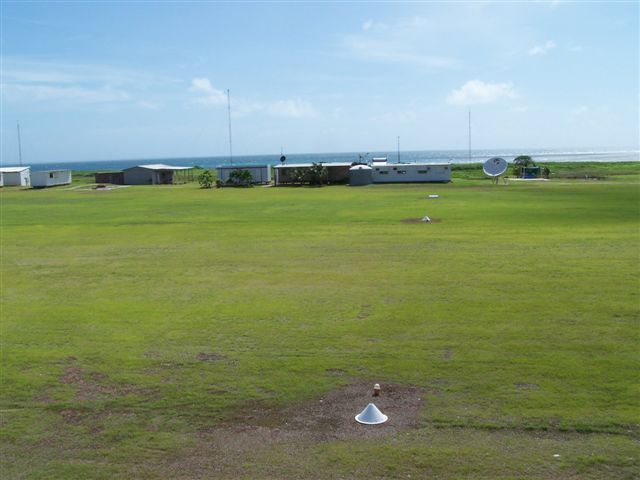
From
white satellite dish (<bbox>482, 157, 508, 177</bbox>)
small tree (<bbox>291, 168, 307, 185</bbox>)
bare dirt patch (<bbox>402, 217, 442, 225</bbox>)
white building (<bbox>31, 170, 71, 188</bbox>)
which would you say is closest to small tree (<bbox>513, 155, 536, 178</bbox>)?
white satellite dish (<bbox>482, 157, 508, 177</bbox>)

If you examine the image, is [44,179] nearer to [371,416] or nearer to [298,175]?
[298,175]

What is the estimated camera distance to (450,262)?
21312 mm

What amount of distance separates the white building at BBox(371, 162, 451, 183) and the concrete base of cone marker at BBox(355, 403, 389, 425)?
206 feet

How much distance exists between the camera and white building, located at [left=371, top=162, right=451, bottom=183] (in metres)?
70.6

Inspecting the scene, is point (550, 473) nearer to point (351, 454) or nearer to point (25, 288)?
point (351, 454)

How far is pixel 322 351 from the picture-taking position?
40.5 feet

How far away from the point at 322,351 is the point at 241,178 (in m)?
63.9

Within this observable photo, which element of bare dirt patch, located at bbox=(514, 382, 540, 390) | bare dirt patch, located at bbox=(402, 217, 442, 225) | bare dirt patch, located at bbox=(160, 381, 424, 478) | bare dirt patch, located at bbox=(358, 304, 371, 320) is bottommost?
bare dirt patch, located at bbox=(160, 381, 424, 478)

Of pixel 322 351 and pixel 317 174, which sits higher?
pixel 317 174

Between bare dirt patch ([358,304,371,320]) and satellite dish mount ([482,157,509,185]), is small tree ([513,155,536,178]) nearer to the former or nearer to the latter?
satellite dish mount ([482,157,509,185])

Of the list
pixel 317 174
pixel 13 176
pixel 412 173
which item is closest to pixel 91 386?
pixel 317 174

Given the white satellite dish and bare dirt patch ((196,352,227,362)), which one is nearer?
bare dirt patch ((196,352,227,362))

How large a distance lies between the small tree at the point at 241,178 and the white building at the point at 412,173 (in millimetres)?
14511

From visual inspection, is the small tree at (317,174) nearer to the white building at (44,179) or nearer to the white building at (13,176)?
the white building at (44,179)
